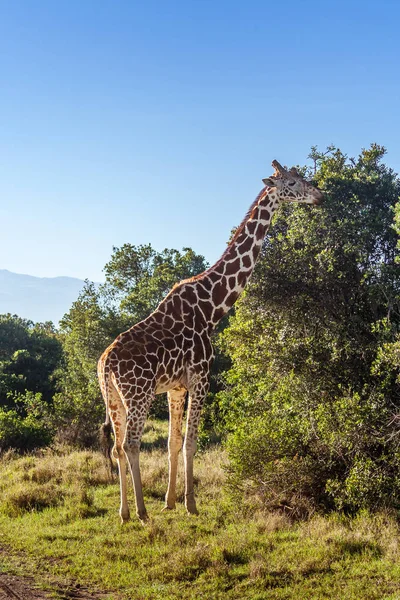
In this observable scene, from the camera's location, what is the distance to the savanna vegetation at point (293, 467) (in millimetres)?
8047

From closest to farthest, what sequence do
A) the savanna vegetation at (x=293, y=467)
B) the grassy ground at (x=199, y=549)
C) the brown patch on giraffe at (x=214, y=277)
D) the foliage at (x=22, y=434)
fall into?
the grassy ground at (x=199, y=549)
the savanna vegetation at (x=293, y=467)
the brown patch on giraffe at (x=214, y=277)
the foliage at (x=22, y=434)

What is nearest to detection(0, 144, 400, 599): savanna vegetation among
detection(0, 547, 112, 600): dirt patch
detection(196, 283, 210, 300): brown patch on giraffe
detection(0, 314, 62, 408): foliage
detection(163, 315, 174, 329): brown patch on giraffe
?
detection(0, 547, 112, 600): dirt patch

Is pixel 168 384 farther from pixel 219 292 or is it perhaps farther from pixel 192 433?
pixel 219 292

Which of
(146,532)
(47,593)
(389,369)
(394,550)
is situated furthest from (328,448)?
(47,593)

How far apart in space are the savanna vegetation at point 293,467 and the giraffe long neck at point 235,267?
440 mm

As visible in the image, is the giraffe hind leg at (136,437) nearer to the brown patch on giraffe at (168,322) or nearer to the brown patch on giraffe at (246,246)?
the brown patch on giraffe at (168,322)

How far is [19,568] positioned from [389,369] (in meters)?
6.52

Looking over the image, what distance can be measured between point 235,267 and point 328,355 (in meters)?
2.47

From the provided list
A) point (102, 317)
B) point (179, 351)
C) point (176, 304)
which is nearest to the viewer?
point (179, 351)

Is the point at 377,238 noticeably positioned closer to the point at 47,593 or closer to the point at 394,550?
the point at 394,550

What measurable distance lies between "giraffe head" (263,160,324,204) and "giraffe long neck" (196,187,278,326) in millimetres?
211

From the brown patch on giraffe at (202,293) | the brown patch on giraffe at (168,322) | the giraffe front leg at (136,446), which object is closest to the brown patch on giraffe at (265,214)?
the brown patch on giraffe at (202,293)

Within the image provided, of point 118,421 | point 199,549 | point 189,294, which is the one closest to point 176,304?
point 189,294

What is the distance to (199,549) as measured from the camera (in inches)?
334
